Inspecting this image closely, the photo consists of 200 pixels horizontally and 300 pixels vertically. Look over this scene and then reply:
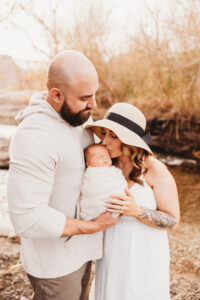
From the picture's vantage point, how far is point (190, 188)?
275 inches

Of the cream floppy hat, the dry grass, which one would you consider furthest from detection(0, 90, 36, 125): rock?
the cream floppy hat

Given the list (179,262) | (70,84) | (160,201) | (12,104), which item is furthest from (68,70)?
(12,104)

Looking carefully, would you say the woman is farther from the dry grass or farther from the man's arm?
the dry grass

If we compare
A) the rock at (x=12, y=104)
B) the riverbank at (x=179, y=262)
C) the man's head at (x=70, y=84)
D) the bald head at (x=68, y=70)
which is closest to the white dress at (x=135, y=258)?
the man's head at (x=70, y=84)

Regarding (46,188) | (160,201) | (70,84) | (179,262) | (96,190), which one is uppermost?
(70,84)

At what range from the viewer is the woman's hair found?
6.04 feet

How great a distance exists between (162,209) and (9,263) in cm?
233

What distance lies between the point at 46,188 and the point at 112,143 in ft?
1.97

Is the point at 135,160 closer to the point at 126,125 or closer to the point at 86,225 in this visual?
the point at 126,125

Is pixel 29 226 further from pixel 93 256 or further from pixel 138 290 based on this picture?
pixel 138 290

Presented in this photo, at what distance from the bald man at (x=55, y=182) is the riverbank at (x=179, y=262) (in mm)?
1445

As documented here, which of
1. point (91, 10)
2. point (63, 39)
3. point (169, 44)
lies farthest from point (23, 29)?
point (169, 44)

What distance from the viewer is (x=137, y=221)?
1860 mm

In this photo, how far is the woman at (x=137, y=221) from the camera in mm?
1829
